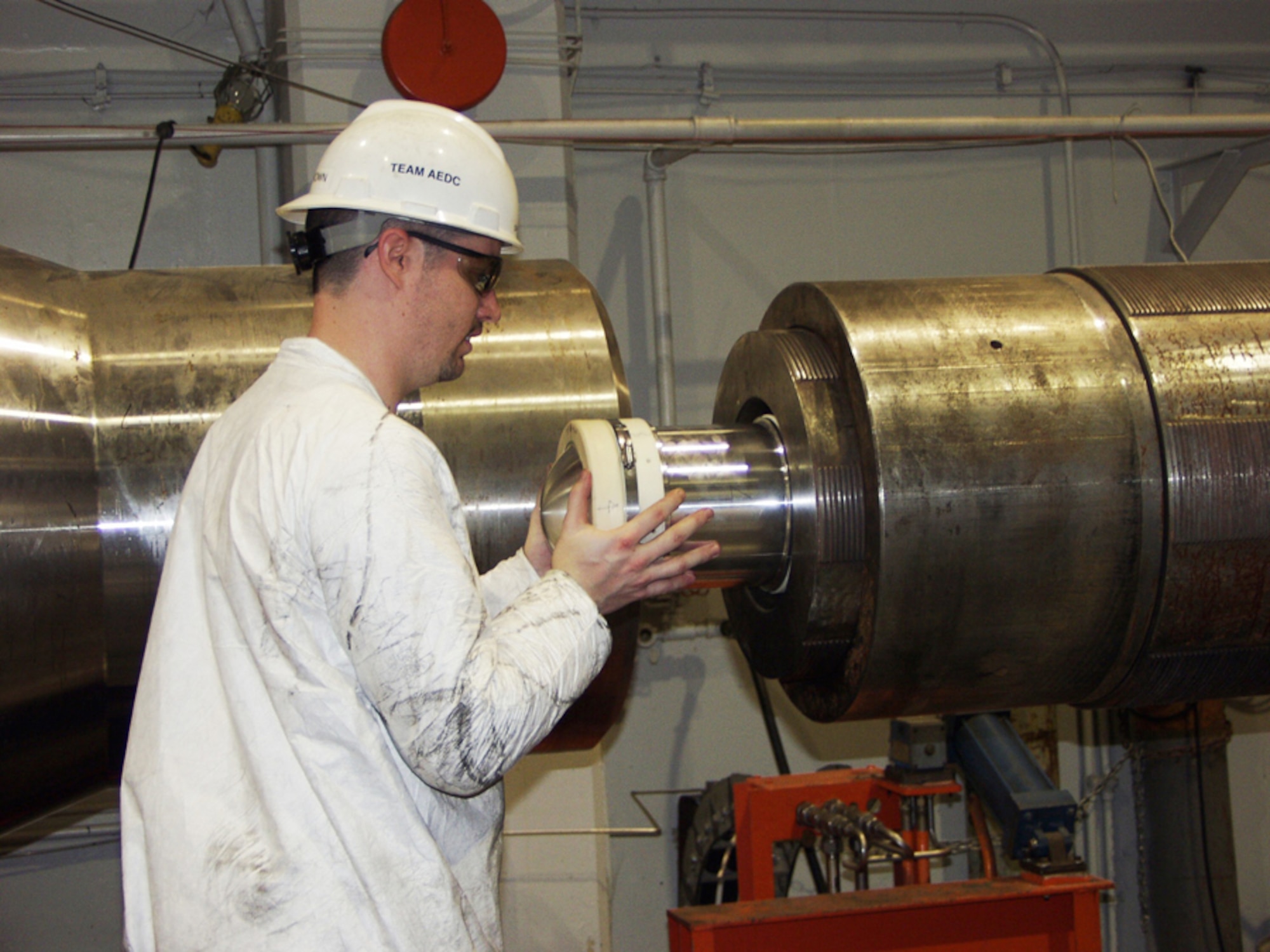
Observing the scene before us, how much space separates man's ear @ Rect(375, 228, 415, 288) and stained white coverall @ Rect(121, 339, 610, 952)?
0.12 m

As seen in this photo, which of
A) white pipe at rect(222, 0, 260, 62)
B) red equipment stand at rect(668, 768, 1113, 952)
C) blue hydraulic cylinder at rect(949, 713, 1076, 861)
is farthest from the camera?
white pipe at rect(222, 0, 260, 62)

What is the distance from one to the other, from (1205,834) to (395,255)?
274 cm

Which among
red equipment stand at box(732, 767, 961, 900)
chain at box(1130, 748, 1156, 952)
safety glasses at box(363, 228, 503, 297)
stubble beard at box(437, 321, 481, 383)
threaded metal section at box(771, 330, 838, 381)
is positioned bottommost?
chain at box(1130, 748, 1156, 952)

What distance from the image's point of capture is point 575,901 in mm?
2092

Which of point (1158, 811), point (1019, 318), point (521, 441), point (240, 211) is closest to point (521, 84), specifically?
point (240, 211)

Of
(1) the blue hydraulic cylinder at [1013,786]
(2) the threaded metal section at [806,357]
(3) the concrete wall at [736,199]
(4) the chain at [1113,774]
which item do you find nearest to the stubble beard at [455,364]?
(2) the threaded metal section at [806,357]

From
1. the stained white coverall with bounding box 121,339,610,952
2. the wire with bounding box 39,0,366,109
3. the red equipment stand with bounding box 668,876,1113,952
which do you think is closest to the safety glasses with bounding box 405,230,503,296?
the stained white coverall with bounding box 121,339,610,952

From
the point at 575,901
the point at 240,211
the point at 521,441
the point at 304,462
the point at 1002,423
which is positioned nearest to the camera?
the point at 304,462

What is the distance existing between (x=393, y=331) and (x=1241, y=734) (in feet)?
9.62

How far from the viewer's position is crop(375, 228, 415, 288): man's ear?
38.3 inches

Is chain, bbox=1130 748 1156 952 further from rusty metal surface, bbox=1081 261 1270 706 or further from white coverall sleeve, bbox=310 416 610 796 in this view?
white coverall sleeve, bbox=310 416 610 796

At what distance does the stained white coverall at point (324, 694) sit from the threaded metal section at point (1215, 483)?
72 centimetres

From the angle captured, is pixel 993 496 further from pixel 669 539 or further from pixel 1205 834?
pixel 1205 834

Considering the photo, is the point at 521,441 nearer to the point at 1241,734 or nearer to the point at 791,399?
the point at 791,399
